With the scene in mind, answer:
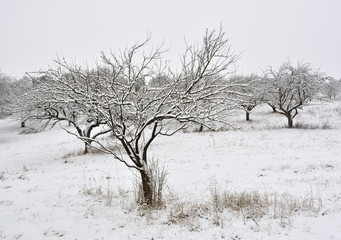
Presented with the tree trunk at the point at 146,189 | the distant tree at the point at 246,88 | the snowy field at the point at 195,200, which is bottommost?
the snowy field at the point at 195,200

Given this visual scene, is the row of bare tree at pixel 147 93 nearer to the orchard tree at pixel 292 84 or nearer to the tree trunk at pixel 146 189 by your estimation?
the tree trunk at pixel 146 189

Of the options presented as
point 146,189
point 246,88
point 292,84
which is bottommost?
point 146,189

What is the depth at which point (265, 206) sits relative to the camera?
4727 millimetres

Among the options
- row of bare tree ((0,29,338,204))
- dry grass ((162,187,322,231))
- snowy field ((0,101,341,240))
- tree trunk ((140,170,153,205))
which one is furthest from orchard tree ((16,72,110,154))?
dry grass ((162,187,322,231))

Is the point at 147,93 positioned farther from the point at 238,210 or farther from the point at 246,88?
the point at 238,210

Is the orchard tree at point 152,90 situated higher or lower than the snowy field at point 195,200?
higher

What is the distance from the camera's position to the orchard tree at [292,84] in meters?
18.2

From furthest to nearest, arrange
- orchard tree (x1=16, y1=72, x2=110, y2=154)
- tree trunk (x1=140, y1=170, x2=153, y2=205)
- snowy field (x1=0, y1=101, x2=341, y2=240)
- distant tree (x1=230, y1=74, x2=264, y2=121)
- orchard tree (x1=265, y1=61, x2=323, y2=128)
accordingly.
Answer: orchard tree (x1=265, y1=61, x2=323, y2=128)
tree trunk (x1=140, y1=170, x2=153, y2=205)
orchard tree (x1=16, y1=72, x2=110, y2=154)
distant tree (x1=230, y1=74, x2=264, y2=121)
snowy field (x1=0, y1=101, x2=341, y2=240)

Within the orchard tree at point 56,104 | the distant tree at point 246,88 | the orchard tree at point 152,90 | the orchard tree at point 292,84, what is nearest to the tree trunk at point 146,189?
the orchard tree at point 152,90

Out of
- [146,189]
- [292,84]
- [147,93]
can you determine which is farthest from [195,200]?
[292,84]

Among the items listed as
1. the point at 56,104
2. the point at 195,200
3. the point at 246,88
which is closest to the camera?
the point at 246,88

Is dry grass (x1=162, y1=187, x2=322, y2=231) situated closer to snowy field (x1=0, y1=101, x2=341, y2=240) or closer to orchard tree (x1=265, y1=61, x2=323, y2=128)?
snowy field (x1=0, y1=101, x2=341, y2=240)

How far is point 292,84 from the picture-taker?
59.6 feet

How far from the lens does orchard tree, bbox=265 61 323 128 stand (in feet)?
59.9
